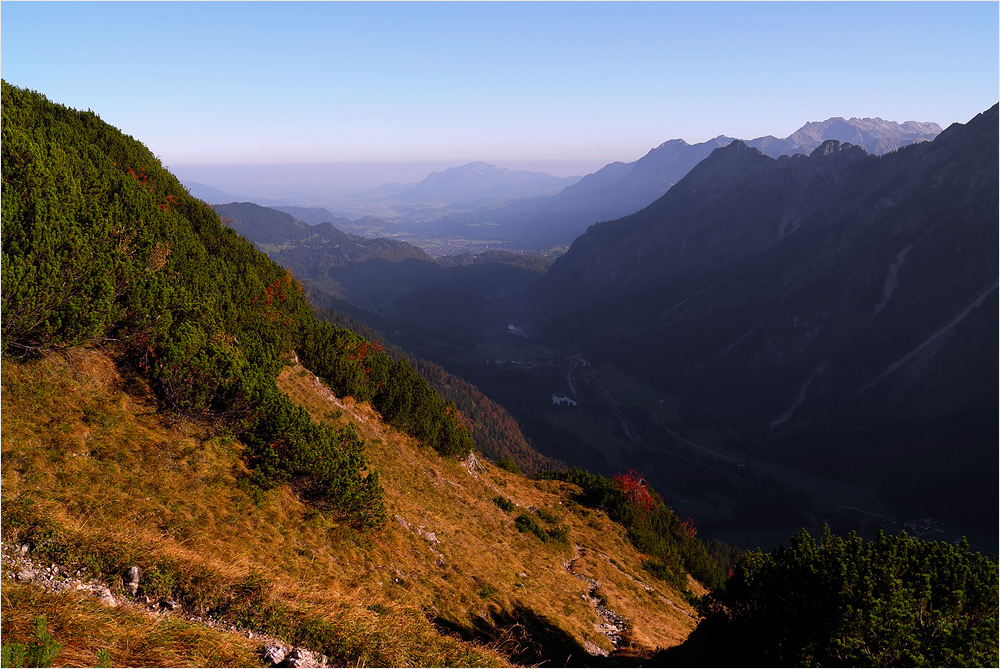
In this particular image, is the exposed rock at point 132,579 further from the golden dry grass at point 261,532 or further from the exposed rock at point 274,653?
the exposed rock at point 274,653

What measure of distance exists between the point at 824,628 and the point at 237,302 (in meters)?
33.1

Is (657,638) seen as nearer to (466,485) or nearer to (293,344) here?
(466,485)

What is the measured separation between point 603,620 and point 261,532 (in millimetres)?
18615

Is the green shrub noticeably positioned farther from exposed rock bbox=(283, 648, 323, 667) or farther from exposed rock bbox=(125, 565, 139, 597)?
exposed rock bbox=(125, 565, 139, 597)

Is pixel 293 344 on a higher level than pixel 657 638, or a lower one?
higher

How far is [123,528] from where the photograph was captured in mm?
12586

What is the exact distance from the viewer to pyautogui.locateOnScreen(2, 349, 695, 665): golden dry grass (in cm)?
1295

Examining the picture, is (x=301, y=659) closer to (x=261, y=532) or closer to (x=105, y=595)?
(x=105, y=595)

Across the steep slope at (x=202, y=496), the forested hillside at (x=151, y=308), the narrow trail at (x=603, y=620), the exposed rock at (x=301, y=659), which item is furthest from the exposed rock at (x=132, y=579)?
the narrow trail at (x=603, y=620)

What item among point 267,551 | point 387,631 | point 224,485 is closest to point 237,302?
point 224,485

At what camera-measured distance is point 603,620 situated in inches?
997

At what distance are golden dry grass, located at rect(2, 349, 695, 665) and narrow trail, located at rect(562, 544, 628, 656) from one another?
558mm

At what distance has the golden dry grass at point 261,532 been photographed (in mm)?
12945

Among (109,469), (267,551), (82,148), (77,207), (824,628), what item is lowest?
(824,628)
